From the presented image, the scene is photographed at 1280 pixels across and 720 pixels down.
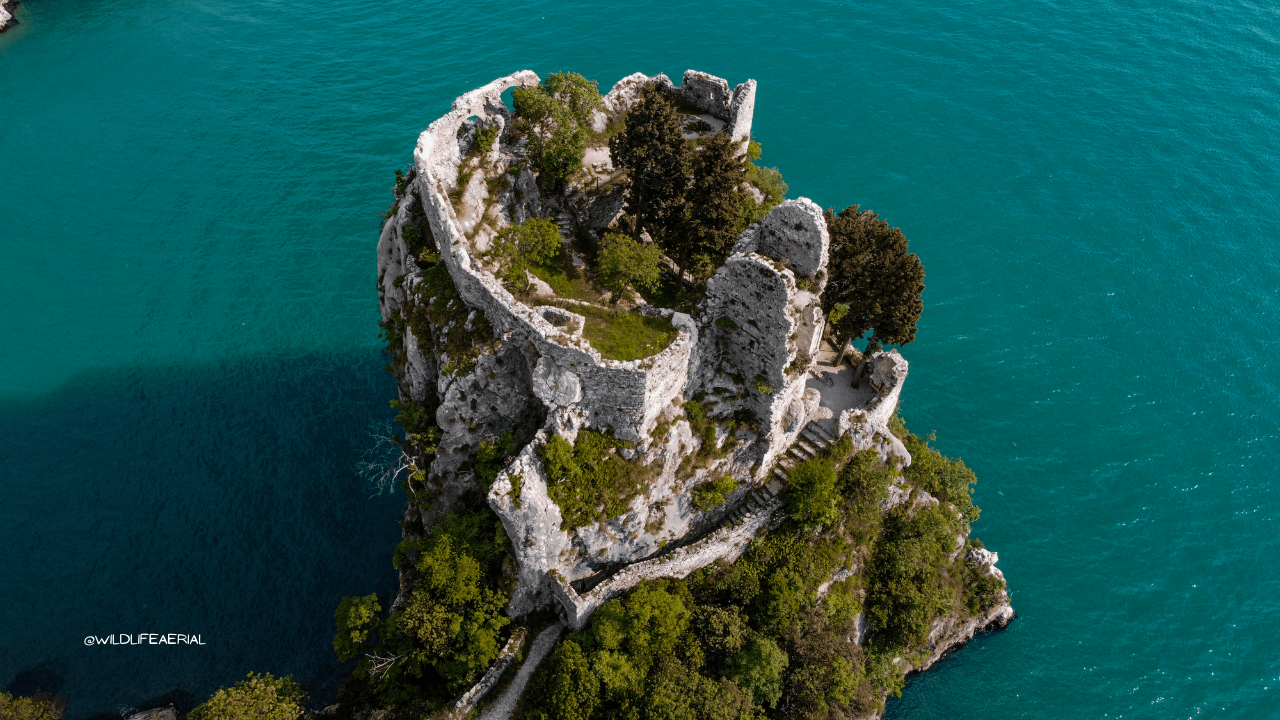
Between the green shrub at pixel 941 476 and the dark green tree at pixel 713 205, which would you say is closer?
the dark green tree at pixel 713 205

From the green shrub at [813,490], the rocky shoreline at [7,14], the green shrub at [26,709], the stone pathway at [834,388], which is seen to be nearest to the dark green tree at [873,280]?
the stone pathway at [834,388]

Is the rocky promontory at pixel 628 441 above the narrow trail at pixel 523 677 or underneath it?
above

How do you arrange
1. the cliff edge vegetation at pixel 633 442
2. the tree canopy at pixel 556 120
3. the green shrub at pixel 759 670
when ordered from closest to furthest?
the cliff edge vegetation at pixel 633 442, the green shrub at pixel 759 670, the tree canopy at pixel 556 120

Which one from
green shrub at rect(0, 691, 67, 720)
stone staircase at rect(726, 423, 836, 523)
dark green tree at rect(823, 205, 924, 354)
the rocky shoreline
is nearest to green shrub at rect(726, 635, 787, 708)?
stone staircase at rect(726, 423, 836, 523)

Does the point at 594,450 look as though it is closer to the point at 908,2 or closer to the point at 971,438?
the point at 971,438

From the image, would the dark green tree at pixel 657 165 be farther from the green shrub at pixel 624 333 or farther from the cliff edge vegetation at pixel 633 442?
the green shrub at pixel 624 333

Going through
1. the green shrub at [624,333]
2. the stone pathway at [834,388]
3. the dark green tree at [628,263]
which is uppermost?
the dark green tree at [628,263]

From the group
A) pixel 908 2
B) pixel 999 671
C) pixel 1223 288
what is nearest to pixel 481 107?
pixel 999 671
